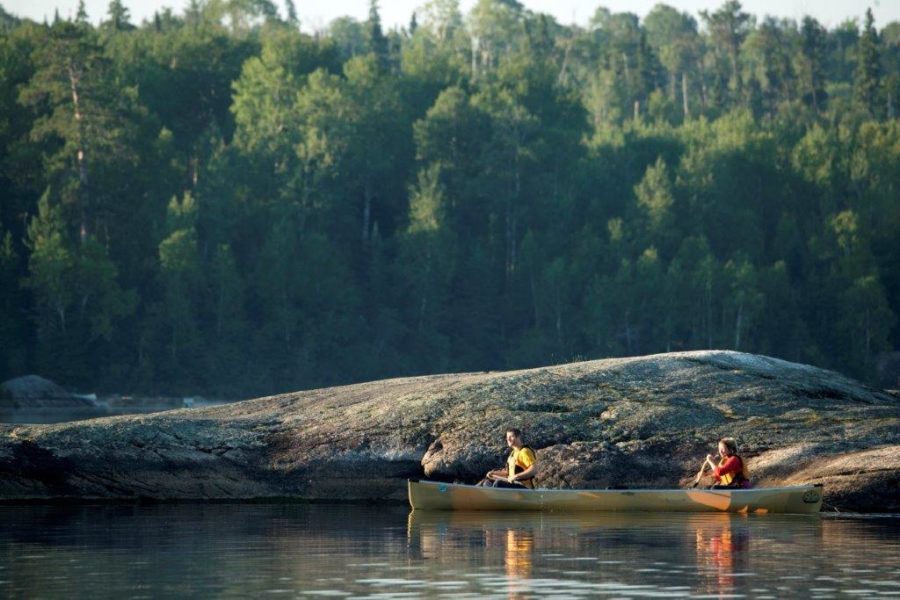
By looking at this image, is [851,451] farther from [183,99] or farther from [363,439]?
[183,99]

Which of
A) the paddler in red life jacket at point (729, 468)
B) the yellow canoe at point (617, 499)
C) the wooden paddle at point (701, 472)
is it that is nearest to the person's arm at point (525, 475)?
the yellow canoe at point (617, 499)

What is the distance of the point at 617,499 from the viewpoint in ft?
97.8

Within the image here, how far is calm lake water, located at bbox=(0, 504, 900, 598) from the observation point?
20.1 metres

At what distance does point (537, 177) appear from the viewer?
114 m

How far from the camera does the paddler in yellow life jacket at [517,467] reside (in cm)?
3028

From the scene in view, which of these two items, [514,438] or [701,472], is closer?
[701,472]

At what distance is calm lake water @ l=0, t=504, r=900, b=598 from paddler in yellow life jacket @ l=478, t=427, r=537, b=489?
624 millimetres

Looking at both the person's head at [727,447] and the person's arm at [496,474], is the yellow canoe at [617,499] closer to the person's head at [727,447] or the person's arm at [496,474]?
the person's arm at [496,474]

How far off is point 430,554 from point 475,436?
8.33 meters

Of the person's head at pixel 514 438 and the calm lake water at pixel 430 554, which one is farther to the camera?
the person's head at pixel 514 438

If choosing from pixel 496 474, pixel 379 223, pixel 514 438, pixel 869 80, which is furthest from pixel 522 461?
pixel 869 80

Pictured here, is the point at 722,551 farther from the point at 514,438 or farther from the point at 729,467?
the point at 514,438

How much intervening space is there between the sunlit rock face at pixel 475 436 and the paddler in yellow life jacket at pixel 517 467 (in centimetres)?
104

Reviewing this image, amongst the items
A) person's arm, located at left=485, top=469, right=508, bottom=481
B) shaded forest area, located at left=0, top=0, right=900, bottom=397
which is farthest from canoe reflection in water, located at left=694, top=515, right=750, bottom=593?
shaded forest area, located at left=0, top=0, right=900, bottom=397
